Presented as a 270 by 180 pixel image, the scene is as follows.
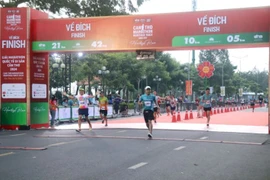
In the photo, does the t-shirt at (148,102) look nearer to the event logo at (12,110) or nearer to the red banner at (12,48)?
the event logo at (12,110)

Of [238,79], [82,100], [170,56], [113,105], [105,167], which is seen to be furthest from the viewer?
A: [238,79]

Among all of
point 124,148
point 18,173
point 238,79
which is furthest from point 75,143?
point 238,79

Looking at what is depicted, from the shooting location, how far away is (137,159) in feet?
30.1

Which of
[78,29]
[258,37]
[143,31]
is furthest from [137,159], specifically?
[78,29]

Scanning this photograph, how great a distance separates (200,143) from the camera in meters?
12.3

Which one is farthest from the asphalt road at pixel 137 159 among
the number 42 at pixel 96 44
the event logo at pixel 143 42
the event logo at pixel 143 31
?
the number 42 at pixel 96 44

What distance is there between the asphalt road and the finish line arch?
543 centimetres

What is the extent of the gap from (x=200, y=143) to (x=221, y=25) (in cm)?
655

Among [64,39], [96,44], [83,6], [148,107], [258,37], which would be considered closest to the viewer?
[148,107]

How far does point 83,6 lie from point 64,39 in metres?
4.47

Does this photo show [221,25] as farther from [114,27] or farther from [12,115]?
[12,115]

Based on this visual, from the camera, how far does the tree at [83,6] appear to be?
70.4 feet

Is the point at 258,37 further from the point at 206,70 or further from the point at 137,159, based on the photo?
the point at 206,70

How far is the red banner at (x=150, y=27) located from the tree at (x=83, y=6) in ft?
10.8
